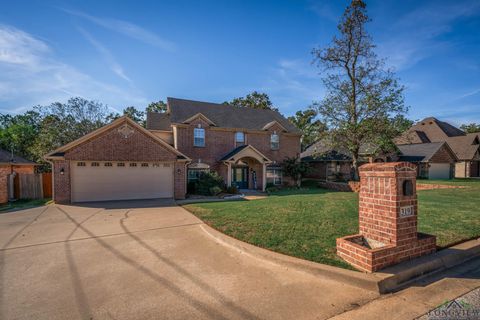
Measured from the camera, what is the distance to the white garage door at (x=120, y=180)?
43.1ft

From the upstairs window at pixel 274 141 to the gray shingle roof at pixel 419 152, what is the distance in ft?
53.3

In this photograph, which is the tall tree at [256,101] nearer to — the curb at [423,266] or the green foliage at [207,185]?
the green foliage at [207,185]

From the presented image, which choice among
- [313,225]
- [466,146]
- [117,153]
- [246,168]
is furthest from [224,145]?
[466,146]

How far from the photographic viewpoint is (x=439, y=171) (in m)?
25.8

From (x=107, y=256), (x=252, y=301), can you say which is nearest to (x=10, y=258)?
(x=107, y=256)

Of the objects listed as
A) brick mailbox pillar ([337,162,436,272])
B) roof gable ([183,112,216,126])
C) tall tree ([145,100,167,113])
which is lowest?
brick mailbox pillar ([337,162,436,272])

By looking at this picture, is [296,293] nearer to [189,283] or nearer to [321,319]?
[321,319]

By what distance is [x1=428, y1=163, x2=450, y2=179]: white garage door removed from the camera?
25.3m

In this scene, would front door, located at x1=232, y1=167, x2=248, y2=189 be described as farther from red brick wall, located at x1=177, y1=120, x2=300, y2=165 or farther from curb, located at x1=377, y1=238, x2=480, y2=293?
curb, located at x1=377, y1=238, x2=480, y2=293

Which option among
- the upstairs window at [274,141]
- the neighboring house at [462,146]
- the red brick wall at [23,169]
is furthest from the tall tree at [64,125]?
the neighboring house at [462,146]

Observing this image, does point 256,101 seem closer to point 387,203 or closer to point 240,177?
point 240,177

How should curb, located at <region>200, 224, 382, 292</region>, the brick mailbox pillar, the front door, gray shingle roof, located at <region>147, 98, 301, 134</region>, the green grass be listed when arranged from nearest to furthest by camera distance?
curb, located at <region>200, 224, 382, 292</region>
the brick mailbox pillar
the green grass
gray shingle roof, located at <region>147, 98, 301, 134</region>
the front door

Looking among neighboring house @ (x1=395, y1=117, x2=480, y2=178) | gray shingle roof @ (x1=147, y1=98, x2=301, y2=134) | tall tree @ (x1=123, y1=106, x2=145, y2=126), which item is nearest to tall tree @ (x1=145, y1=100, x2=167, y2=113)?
tall tree @ (x1=123, y1=106, x2=145, y2=126)

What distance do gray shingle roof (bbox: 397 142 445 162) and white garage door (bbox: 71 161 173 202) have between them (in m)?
26.6
